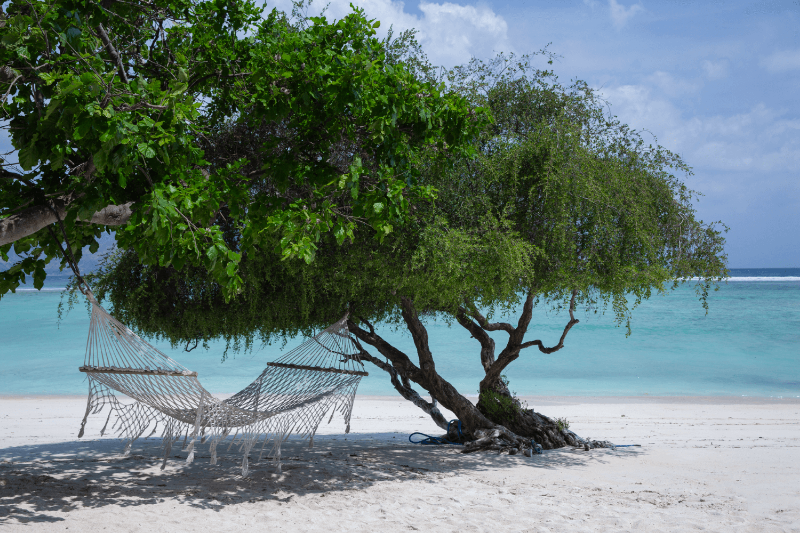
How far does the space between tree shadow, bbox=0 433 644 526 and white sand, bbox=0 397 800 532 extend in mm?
14

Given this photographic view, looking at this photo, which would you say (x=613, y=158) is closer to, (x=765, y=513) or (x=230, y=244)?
(x=765, y=513)

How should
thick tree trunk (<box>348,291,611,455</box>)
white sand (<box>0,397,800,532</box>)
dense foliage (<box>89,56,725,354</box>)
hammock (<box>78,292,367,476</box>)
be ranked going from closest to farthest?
white sand (<box>0,397,800,532</box>)
hammock (<box>78,292,367,476</box>)
dense foliage (<box>89,56,725,354</box>)
thick tree trunk (<box>348,291,611,455</box>)

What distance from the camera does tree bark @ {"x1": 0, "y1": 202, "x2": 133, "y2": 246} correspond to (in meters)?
2.60

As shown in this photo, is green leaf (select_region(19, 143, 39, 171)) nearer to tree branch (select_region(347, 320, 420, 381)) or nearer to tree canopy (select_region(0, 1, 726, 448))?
tree canopy (select_region(0, 1, 726, 448))

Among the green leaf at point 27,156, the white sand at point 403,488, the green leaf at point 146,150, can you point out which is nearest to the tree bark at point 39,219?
the green leaf at point 27,156

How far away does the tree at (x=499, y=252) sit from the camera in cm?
421

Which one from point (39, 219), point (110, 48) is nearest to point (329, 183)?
point (110, 48)

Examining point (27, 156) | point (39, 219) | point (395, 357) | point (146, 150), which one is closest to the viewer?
point (146, 150)

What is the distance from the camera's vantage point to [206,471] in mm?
4391

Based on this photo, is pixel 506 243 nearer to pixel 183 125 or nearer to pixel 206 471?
pixel 183 125

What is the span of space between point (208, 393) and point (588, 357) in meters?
15.4

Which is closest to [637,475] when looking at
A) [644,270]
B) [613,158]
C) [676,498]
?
[676,498]

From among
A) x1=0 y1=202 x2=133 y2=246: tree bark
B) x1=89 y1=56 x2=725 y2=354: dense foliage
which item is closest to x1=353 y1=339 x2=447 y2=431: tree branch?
x1=89 y1=56 x2=725 y2=354: dense foliage

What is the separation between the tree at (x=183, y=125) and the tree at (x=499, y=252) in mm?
481
